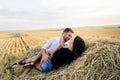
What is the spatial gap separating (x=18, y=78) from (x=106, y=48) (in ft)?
3.72

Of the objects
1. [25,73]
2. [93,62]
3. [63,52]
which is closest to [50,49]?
[63,52]

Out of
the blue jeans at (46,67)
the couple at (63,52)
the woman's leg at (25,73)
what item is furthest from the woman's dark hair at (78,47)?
the woman's leg at (25,73)

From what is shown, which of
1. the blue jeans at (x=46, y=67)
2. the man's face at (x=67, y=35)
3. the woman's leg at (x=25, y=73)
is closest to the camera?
the man's face at (x=67, y=35)

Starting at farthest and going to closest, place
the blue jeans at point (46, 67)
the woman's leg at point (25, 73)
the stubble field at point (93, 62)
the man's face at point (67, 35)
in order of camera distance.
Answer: the woman's leg at point (25, 73), the blue jeans at point (46, 67), the man's face at point (67, 35), the stubble field at point (93, 62)

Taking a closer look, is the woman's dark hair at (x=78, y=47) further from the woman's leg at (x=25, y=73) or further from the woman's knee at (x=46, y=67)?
the woman's leg at (x=25, y=73)

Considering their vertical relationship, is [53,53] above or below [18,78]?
above

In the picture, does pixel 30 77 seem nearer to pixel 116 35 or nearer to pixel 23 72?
pixel 23 72

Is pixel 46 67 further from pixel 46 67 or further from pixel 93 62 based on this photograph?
pixel 93 62

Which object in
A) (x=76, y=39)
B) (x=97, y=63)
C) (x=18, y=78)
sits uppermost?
(x=76, y=39)

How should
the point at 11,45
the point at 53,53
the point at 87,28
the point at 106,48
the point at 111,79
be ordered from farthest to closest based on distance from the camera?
the point at 11,45 → the point at 87,28 → the point at 53,53 → the point at 106,48 → the point at 111,79

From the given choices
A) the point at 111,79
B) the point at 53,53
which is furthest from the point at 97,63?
the point at 53,53

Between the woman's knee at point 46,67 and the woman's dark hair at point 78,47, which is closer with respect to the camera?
the woman's dark hair at point 78,47

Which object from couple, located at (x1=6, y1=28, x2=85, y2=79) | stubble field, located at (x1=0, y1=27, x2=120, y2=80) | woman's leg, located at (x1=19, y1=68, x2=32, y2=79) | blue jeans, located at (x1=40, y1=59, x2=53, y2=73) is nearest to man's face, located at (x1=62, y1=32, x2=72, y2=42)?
couple, located at (x1=6, y1=28, x2=85, y2=79)

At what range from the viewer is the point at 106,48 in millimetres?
3131
